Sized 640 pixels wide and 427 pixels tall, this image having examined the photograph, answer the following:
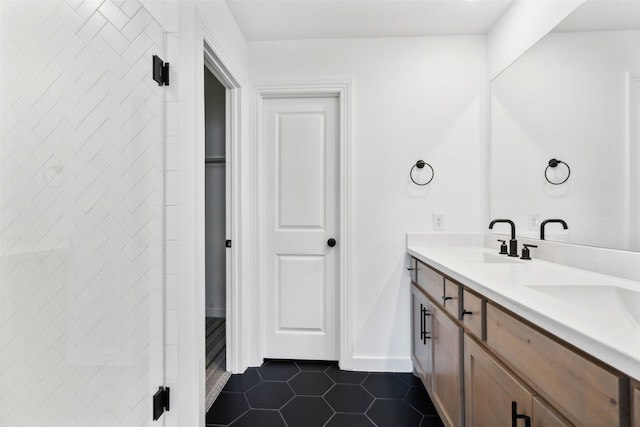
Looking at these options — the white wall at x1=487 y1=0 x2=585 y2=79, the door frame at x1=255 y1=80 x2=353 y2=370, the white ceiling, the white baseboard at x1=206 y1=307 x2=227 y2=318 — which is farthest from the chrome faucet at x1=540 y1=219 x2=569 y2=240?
the white baseboard at x1=206 y1=307 x2=227 y2=318

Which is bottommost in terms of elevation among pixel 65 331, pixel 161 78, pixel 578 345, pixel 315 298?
pixel 315 298

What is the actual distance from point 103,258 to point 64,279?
144mm

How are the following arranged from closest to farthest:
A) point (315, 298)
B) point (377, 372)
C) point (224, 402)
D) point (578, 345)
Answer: point (578, 345) < point (224, 402) < point (377, 372) < point (315, 298)

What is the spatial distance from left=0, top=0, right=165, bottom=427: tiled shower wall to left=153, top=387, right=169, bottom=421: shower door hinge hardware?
3 cm

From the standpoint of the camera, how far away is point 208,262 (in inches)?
127

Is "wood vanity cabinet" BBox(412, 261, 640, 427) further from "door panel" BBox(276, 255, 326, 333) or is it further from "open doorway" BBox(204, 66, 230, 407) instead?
"open doorway" BBox(204, 66, 230, 407)

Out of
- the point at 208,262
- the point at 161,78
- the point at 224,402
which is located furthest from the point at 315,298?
the point at 161,78

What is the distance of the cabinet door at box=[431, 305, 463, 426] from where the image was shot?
1317 mm

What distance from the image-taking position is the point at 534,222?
173 centimetres

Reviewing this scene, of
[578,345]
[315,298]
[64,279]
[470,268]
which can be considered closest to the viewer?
[578,345]

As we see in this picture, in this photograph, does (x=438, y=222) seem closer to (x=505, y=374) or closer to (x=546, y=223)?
(x=546, y=223)

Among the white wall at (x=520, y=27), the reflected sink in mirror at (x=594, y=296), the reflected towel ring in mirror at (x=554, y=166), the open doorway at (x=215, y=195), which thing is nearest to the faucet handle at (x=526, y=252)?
the reflected towel ring in mirror at (x=554, y=166)

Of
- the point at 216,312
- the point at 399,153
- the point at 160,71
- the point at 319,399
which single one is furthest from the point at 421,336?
the point at 216,312

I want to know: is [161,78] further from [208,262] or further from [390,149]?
[208,262]
